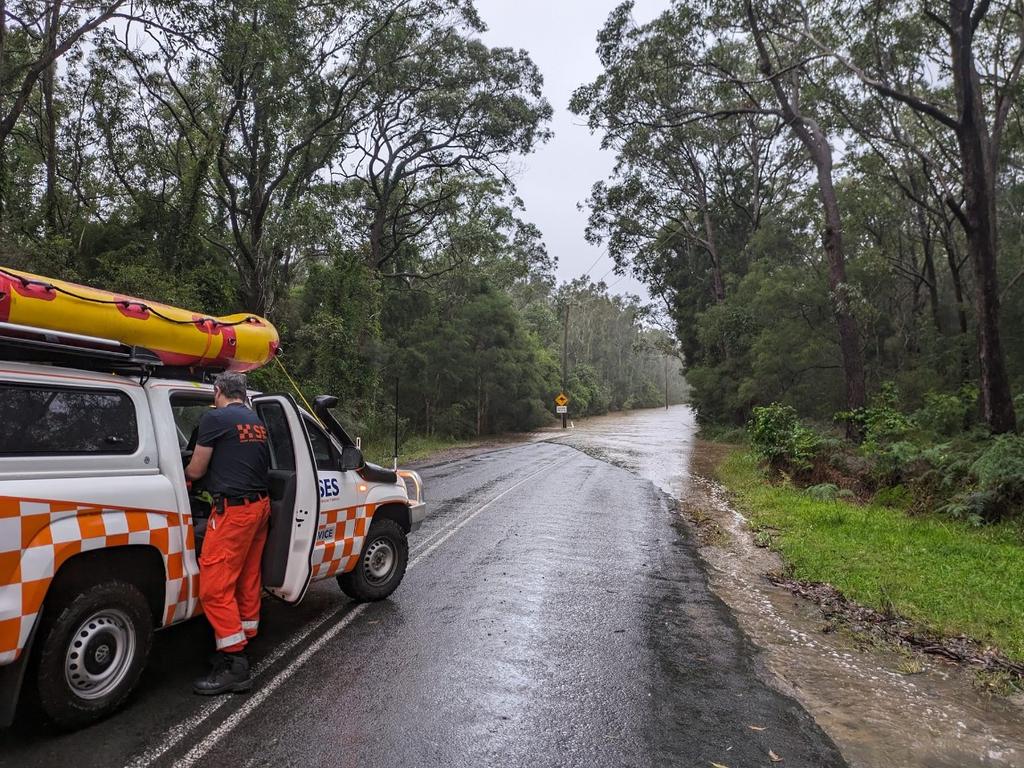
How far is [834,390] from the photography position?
24359 millimetres

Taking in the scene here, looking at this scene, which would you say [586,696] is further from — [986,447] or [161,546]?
[986,447]

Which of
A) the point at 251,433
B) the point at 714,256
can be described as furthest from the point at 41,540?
the point at 714,256

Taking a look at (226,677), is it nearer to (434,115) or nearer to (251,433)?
(251,433)

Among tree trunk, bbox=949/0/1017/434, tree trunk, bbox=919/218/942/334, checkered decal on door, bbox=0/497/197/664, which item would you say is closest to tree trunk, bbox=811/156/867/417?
tree trunk, bbox=949/0/1017/434

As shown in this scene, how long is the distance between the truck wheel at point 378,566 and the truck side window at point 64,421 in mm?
2291

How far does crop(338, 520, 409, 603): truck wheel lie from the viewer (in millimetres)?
5414

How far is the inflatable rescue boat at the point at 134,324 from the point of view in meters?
3.24

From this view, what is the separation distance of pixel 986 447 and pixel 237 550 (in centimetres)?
1239

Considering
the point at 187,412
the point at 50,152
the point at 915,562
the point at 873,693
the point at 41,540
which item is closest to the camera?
the point at 41,540

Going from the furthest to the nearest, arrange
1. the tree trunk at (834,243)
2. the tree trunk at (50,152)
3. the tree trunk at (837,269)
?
the tree trunk at (837,269) < the tree trunk at (834,243) < the tree trunk at (50,152)

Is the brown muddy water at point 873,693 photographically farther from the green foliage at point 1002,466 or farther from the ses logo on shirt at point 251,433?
the green foliage at point 1002,466

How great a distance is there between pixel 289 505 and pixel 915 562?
6936mm

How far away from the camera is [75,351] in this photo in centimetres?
346

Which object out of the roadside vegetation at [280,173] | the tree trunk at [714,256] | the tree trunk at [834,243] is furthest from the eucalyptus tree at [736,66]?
the tree trunk at [714,256]
